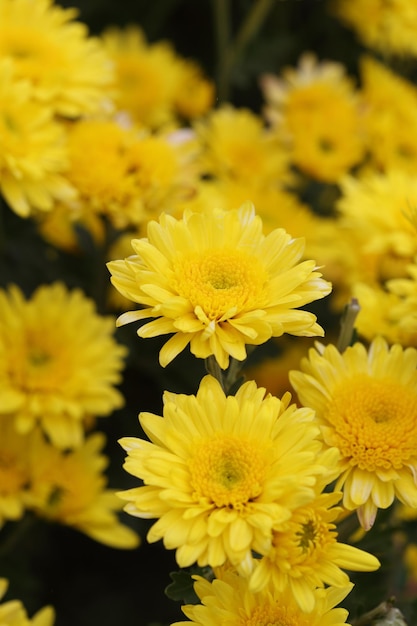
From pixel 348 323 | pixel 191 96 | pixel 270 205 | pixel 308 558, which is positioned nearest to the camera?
pixel 308 558

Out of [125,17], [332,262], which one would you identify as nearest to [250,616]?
[332,262]

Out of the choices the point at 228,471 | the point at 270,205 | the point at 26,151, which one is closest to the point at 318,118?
the point at 270,205

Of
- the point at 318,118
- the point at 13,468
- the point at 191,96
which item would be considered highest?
the point at 318,118

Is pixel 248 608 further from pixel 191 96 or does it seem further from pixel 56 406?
pixel 191 96

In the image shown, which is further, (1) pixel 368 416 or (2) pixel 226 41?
(2) pixel 226 41

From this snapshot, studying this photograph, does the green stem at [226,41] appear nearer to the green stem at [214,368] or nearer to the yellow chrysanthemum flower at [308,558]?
the green stem at [214,368]

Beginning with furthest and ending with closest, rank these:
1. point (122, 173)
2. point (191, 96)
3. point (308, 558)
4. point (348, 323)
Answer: point (191, 96) < point (122, 173) < point (348, 323) < point (308, 558)

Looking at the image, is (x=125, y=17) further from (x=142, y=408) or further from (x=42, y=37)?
(x=142, y=408)
